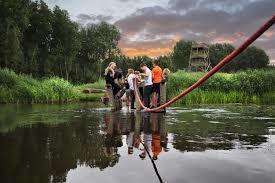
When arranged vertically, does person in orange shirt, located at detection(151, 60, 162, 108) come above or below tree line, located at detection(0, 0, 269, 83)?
below

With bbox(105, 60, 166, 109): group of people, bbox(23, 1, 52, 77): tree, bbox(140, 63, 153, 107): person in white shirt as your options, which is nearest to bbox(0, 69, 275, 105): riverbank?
bbox(105, 60, 166, 109): group of people

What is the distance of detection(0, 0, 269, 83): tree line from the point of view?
53375mm

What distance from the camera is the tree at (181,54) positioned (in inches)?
4449

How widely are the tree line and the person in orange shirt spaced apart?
0.81m

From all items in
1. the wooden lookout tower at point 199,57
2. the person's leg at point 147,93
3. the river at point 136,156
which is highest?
the wooden lookout tower at point 199,57

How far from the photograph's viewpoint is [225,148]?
7117 millimetres

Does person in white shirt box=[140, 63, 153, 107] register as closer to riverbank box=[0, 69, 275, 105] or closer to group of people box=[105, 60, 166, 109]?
group of people box=[105, 60, 166, 109]

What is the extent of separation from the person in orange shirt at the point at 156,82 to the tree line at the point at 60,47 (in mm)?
808

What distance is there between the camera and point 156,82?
16.7 metres

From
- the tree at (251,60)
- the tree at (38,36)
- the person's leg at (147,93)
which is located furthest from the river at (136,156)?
the tree at (251,60)

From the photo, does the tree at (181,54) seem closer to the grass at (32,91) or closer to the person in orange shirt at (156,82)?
the grass at (32,91)

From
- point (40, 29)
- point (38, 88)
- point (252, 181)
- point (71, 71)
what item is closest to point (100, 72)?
point (71, 71)

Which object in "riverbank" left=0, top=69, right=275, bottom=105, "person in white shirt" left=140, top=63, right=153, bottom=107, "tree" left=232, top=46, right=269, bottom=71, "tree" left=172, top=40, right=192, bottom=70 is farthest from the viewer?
"tree" left=172, top=40, right=192, bottom=70

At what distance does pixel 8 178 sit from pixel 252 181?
3.02m
